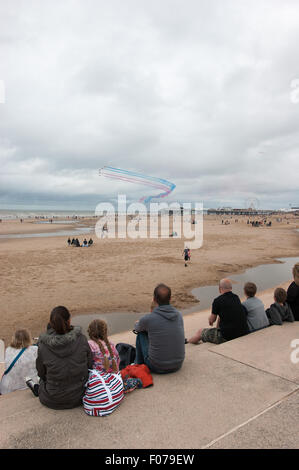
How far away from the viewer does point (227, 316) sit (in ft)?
17.2

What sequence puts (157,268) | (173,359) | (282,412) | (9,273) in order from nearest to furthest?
(282,412) → (173,359) → (9,273) → (157,268)

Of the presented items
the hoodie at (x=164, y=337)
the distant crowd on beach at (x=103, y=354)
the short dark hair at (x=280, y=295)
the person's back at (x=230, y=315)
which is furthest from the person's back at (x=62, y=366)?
the short dark hair at (x=280, y=295)

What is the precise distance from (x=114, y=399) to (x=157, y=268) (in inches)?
581

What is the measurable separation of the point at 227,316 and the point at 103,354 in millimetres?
2574

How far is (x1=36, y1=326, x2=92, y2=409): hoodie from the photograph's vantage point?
3.22 meters

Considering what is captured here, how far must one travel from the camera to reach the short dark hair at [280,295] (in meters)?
5.86

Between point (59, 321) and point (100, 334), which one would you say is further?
point (100, 334)

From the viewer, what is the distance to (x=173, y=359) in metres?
4.00

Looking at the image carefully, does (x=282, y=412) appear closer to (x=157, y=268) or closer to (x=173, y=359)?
(x=173, y=359)

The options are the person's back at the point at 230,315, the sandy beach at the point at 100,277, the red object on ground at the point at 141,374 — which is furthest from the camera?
the sandy beach at the point at 100,277

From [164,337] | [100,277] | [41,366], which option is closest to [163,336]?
[164,337]

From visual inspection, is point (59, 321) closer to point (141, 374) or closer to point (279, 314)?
point (141, 374)

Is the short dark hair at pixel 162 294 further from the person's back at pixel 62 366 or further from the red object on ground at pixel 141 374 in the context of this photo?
the person's back at pixel 62 366
